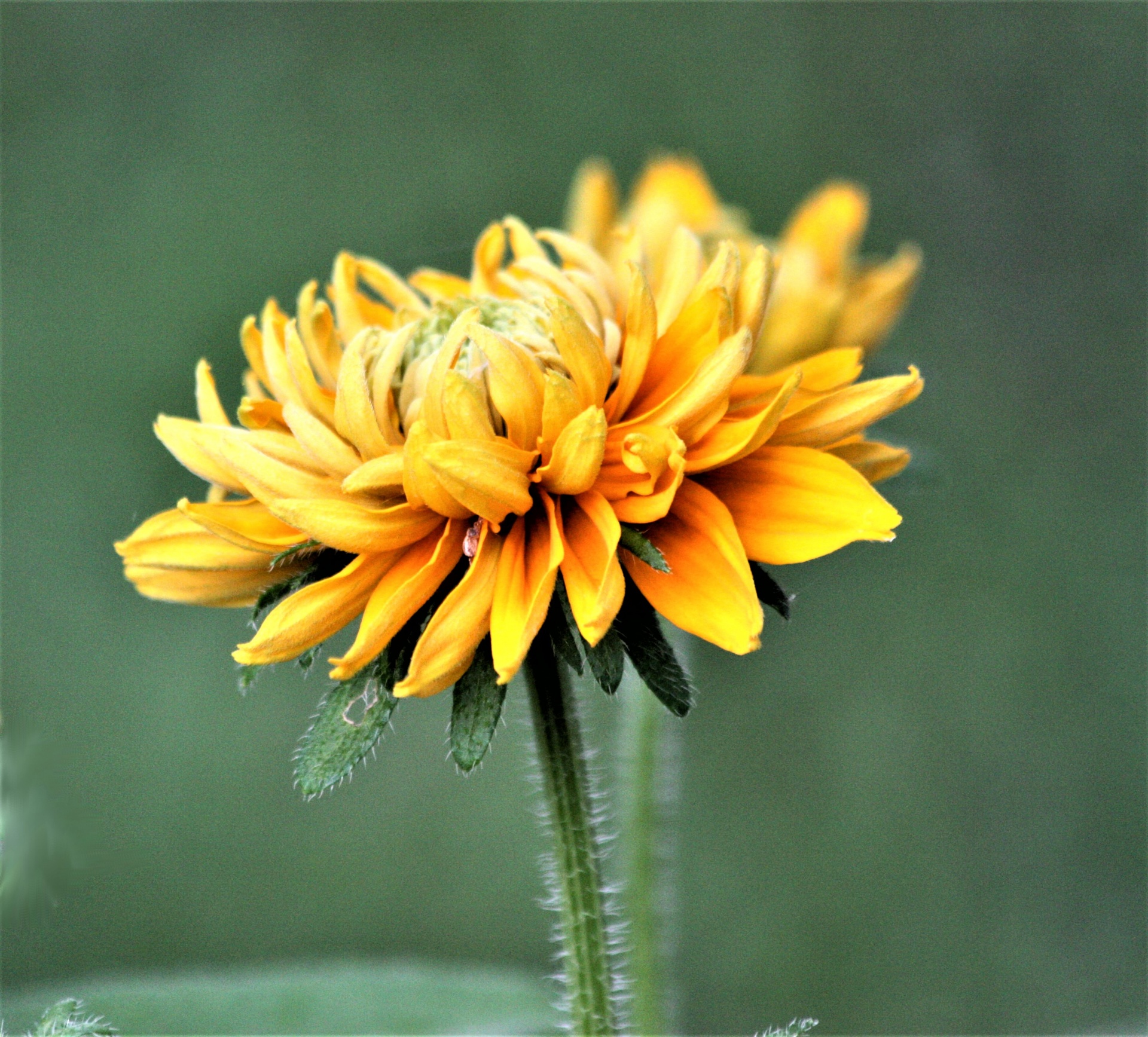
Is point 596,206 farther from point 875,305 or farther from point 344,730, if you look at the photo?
point 344,730

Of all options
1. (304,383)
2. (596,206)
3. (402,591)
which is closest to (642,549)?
(402,591)

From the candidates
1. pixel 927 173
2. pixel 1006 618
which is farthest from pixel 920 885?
pixel 927 173

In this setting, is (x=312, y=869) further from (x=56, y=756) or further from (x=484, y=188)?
(x=484, y=188)

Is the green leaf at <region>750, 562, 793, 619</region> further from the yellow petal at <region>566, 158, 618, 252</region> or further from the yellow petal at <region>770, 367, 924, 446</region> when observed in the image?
the yellow petal at <region>566, 158, 618, 252</region>

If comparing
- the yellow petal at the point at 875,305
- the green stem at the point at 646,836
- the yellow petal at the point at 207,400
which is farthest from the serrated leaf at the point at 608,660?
the yellow petal at the point at 875,305

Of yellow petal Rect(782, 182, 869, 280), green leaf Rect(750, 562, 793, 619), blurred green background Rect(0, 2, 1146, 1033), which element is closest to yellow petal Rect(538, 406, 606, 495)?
green leaf Rect(750, 562, 793, 619)
